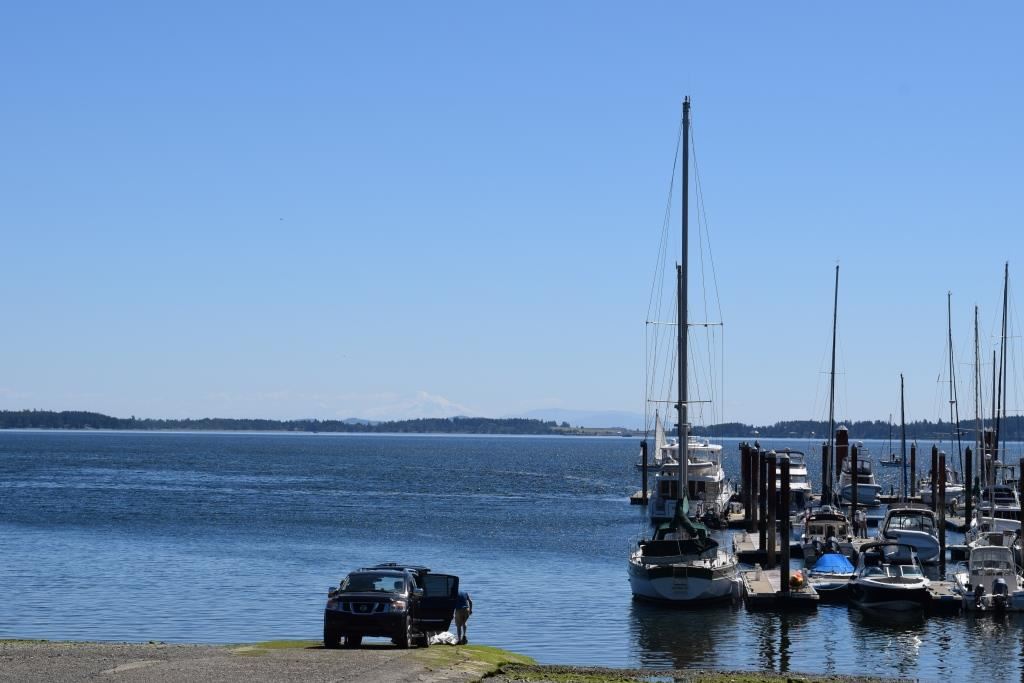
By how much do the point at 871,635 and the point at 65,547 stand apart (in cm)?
4217

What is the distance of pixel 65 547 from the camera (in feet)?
226

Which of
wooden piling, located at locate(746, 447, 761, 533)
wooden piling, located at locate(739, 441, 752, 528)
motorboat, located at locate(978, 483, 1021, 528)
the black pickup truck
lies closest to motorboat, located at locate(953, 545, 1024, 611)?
motorboat, located at locate(978, 483, 1021, 528)

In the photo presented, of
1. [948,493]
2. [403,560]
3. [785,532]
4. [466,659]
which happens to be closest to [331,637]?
[466,659]

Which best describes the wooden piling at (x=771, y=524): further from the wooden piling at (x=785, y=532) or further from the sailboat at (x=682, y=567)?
the sailboat at (x=682, y=567)

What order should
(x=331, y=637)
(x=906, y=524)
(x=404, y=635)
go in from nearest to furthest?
(x=404, y=635)
(x=331, y=637)
(x=906, y=524)

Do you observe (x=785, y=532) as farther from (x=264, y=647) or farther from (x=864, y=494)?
(x=864, y=494)

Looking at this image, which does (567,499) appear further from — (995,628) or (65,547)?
(995,628)

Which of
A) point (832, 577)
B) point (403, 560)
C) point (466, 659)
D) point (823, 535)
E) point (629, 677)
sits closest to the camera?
point (466, 659)

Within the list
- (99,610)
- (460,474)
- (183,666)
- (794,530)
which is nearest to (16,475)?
(460,474)

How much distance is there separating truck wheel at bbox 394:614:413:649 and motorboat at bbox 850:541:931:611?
22.2 m

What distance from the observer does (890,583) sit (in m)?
48.2

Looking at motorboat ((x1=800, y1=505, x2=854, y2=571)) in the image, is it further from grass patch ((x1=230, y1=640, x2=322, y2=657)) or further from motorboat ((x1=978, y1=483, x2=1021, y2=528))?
grass patch ((x1=230, y1=640, x2=322, y2=657))

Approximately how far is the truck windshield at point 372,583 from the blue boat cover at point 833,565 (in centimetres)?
2638

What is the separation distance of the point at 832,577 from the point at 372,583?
1022 inches
